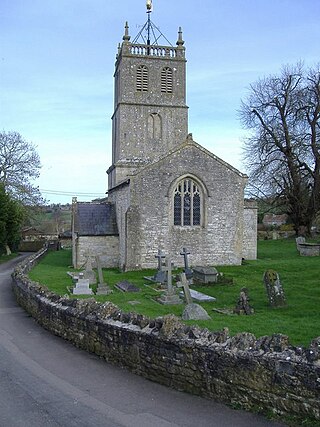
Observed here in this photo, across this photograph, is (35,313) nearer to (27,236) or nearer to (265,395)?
(265,395)

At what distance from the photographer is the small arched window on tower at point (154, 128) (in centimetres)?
3375

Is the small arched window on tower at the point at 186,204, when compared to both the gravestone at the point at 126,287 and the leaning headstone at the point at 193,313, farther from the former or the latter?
the leaning headstone at the point at 193,313

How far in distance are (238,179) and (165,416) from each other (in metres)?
21.8

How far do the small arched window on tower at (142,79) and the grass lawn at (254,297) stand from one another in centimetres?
1397

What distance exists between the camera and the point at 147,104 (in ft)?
110

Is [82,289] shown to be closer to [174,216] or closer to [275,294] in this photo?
[275,294]

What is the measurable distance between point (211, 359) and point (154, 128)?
28.1 metres

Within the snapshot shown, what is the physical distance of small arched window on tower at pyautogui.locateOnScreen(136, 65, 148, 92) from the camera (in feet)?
111

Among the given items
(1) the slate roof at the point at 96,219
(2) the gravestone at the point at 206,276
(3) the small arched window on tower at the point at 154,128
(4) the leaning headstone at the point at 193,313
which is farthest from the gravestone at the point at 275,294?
(3) the small arched window on tower at the point at 154,128

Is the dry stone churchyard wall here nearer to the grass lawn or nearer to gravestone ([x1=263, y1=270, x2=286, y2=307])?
the grass lawn

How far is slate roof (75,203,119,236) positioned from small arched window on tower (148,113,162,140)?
641cm

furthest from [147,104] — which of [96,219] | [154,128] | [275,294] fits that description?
[275,294]

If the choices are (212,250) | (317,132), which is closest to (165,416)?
(212,250)

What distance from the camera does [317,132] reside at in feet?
123
